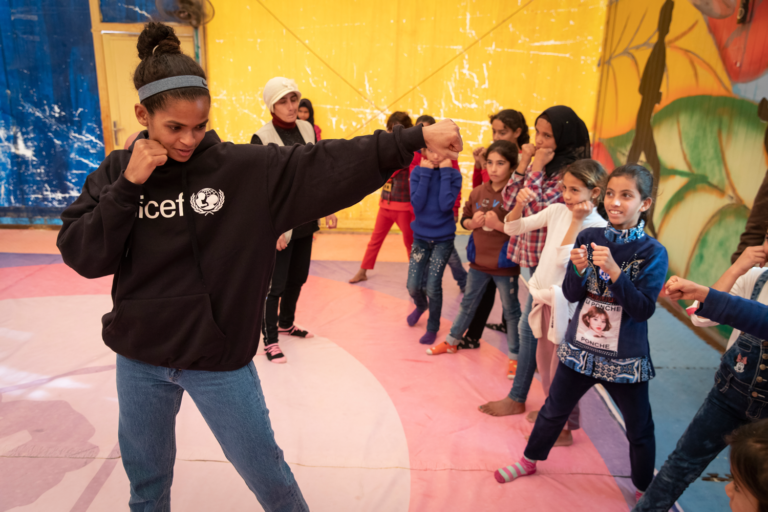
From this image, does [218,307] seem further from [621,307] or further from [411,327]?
[411,327]

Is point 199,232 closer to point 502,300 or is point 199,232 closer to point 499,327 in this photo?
point 502,300

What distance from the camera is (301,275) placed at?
3109 millimetres

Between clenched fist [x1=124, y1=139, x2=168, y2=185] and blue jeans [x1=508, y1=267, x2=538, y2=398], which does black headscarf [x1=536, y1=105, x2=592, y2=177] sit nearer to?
blue jeans [x1=508, y1=267, x2=538, y2=398]

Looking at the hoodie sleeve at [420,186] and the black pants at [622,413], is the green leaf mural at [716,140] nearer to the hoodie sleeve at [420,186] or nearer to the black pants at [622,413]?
the hoodie sleeve at [420,186]

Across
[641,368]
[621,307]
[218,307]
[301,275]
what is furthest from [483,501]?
[301,275]

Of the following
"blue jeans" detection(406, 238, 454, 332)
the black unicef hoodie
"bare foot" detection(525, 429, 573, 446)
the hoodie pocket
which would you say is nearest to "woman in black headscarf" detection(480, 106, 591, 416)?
"bare foot" detection(525, 429, 573, 446)

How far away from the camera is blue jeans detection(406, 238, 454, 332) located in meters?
3.20

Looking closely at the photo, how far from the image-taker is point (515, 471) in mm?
2031

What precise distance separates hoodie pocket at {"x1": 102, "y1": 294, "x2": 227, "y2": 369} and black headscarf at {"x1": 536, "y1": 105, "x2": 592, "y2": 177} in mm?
1962

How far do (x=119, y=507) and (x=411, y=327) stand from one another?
6.95 ft

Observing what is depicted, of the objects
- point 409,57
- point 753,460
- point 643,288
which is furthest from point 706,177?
point 409,57

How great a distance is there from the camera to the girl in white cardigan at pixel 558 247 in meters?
2.06

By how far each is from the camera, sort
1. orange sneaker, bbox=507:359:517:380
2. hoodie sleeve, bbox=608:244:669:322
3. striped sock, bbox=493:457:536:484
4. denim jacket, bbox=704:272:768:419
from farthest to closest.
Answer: orange sneaker, bbox=507:359:517:380
striped sock, bbox=493:457:536:484
hoodie sleeve, bbox=608:244:669:322
denim jacket, bbox=704:272:768:419

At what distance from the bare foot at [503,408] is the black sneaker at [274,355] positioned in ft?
3.91
